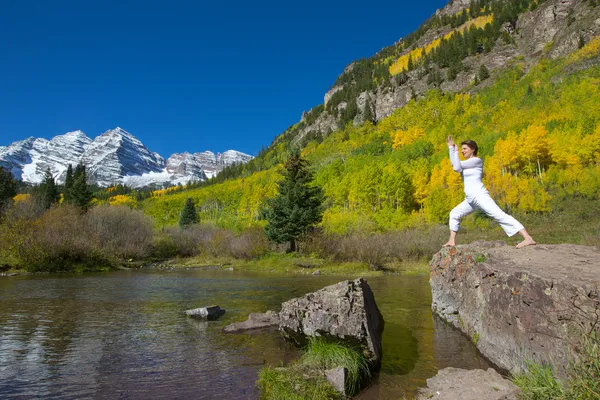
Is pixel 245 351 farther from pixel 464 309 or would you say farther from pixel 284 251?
pixel 284 251

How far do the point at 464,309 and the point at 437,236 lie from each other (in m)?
30.0

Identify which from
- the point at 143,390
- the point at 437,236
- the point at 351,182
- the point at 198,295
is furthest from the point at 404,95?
the point at 143,390

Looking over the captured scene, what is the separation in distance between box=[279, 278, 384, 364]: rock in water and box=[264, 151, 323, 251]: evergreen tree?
30.6 m

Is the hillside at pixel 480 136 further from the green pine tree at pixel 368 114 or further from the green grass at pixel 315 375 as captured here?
the green grass at pixel 315 375

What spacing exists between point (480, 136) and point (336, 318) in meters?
86.4

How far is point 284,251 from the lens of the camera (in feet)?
130

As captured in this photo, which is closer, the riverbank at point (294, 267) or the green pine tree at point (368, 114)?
the riverbank at point (294, 267)

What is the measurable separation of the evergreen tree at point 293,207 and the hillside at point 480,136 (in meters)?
6.12

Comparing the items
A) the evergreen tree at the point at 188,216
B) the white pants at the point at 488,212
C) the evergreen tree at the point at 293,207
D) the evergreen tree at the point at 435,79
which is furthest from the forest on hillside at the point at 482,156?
the white pants at the point at 488,212

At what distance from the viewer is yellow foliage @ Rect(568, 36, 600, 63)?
88.3 metres

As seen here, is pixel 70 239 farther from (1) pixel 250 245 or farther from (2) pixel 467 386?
(2) pixel 467 386

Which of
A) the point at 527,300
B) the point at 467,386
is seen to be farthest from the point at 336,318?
the point at 527,300

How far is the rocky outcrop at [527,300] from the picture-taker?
425 centimetres

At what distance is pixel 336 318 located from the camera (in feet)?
23.3
